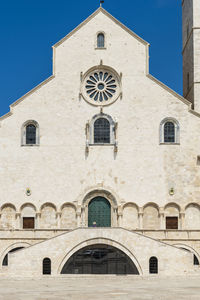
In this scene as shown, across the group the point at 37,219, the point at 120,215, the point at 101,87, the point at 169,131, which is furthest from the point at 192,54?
the point at 37,219

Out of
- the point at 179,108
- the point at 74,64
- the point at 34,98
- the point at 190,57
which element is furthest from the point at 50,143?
the point at 190,57

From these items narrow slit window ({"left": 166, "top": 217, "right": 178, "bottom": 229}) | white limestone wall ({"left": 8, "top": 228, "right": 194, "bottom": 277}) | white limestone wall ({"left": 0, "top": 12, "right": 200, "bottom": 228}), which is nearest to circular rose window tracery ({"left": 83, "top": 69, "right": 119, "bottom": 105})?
white limestone wall ({"left": 0, "top": 12, "right": 200, "bottom": 228})

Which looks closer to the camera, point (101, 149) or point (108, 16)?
point (101, 149)

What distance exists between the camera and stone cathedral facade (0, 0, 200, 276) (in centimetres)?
3625

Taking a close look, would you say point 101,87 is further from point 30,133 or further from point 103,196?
point 103,196

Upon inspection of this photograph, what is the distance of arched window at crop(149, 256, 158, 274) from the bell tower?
11848 mm

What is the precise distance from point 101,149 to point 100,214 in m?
4.30

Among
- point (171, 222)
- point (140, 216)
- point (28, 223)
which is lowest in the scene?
point (28, 223)

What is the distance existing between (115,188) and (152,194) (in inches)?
96.4

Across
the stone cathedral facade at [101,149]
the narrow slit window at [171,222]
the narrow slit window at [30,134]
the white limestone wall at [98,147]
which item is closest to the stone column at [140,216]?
the stone cathedral facade at [101,149]

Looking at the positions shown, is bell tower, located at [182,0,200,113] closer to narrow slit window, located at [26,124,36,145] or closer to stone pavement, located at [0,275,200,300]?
narrow slit window, located at [26,124,36,145]

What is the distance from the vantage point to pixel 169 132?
1467 inches

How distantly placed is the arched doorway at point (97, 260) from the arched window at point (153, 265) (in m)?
1.94

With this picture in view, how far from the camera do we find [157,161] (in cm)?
3675
